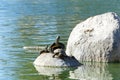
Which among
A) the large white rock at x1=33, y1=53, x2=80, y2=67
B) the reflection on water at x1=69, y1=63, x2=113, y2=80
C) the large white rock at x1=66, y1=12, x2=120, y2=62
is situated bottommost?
the reflection on water at x1=69, y1=63, x2=113, y2=80

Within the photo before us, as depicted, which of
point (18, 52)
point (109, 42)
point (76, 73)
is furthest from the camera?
point (18, 52)

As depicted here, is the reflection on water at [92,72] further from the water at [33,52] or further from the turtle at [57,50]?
the turtle at [57,50]

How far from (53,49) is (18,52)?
3037 mm

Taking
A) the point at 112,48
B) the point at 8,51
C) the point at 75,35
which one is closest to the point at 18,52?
the point at 8,51

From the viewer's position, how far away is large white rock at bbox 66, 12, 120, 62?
1934 cm

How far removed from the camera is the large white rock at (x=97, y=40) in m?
19.3

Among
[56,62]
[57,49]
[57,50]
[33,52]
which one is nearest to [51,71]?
[56,62]

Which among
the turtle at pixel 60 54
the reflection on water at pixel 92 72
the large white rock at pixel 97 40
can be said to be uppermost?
the large white rock at pixel 97 40

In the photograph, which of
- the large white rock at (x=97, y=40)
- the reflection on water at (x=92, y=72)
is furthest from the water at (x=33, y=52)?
the large white rock at (x=97, y=40)

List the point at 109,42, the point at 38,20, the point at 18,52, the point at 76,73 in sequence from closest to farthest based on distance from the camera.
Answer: the point at 76,73
the point at 109,42
the point at 18,52
the point at 38,20

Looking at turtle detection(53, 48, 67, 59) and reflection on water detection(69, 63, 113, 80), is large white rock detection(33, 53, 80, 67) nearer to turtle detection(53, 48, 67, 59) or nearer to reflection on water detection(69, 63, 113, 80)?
turtle detection(53, 48, 67, 59)

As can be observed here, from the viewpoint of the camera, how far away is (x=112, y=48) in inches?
763

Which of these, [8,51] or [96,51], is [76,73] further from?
[8,51]

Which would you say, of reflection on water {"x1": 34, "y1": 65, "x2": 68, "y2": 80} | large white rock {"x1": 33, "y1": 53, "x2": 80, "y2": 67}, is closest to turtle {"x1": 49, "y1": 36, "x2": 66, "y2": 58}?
large white rock {"x1": 33, "y1": 53, "x2": 80, "y2": 67}
